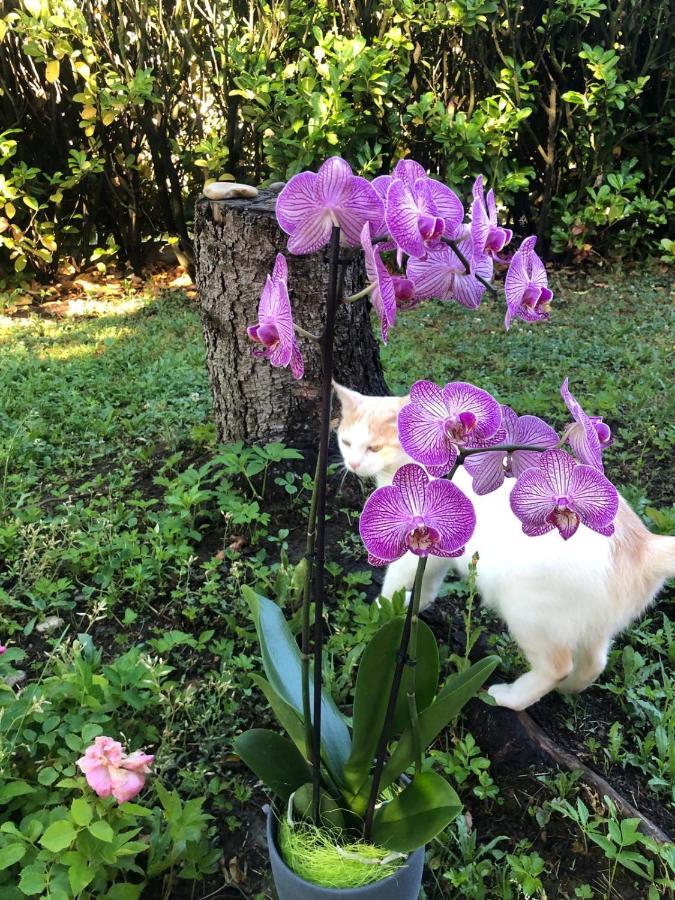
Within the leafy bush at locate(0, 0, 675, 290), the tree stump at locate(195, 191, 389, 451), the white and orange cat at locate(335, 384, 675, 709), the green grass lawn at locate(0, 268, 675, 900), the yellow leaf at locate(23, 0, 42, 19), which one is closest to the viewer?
the green grass lawn at locate(0, 268, 675, 900)

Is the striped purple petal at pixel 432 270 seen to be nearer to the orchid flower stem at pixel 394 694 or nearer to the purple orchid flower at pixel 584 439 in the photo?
the purple orchid flower at pixel 584 439

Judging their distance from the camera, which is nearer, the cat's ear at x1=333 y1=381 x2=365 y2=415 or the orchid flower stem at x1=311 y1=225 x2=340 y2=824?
the orchid flower stem at x1=311 y1=225 x2=340 y2=824

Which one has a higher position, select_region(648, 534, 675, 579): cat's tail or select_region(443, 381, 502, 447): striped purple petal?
select_region(443, 381, 502, 447): striped purple petal

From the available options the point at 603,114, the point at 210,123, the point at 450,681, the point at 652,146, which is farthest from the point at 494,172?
the point at 450,681

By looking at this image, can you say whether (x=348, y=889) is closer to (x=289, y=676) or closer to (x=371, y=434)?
(x=289, y=676)

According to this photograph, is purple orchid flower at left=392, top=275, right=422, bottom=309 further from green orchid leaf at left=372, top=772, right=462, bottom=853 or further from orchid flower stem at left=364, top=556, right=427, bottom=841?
green orchid leaf at left=372, top=772, right=462, bottom=853

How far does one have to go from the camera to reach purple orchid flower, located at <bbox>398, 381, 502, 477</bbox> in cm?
86

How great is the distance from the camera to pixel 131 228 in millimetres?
6324

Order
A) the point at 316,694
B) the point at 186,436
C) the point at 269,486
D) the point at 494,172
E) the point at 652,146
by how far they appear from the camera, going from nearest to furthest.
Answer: the point at 316,694, the point at 269,486, the point at 186,436, the point at 494,172, the point at 652,146

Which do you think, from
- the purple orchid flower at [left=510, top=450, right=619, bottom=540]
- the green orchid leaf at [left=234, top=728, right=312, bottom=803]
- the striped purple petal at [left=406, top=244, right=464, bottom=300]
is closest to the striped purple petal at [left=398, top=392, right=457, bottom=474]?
the purple orchid flower at [left=510, top=450, right=619, bottom=540]

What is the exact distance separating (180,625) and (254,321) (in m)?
1.15

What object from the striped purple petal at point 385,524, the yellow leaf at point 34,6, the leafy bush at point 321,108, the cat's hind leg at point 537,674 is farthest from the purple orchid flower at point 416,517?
the yellow leaf at point 34,6

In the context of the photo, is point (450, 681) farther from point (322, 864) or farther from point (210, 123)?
point (210, 123)

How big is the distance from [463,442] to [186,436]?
2.38 metres
